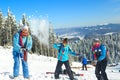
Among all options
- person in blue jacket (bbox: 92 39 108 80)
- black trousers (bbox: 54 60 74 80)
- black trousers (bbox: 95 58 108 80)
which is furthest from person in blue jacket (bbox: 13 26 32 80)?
black trousers (bbox: 95 58 108 80)

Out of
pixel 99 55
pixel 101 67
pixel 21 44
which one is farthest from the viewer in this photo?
pixel 101 67

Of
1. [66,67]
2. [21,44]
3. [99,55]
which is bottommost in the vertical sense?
[66,67]

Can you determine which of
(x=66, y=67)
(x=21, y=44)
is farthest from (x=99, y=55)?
(x=21, y=44)

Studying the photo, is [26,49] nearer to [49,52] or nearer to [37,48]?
[37,48]

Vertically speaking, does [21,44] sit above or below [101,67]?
above

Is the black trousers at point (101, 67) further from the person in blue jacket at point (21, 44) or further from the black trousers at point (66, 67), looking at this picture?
the person in blue jacket at point (21, 44)

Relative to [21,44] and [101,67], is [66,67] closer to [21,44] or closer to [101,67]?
[101,67]

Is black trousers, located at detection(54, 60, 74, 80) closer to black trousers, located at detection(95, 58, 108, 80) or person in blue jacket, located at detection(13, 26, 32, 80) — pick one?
black trousers, located at detection(95, 58, 108, 80)

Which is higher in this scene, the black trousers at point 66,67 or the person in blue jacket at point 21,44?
the person in blue jacket at point 21,44

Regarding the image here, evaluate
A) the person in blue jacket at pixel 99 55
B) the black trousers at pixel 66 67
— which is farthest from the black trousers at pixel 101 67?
the black trousers at pixel 66 67

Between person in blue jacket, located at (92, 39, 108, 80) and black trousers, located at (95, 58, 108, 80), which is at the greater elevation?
person in blue jacket, located at (92, 39, 108, 80)

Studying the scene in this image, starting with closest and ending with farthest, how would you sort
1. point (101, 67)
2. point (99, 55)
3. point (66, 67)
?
1. point (99, 55)
2. point (101, 67)
3. point (66, 67)

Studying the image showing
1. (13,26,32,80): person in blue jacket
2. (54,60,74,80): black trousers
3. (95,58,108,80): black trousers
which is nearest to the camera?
(13,26,32,80): person in blue jacket

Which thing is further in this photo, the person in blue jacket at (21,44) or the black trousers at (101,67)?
the black trousers at (101,67)
